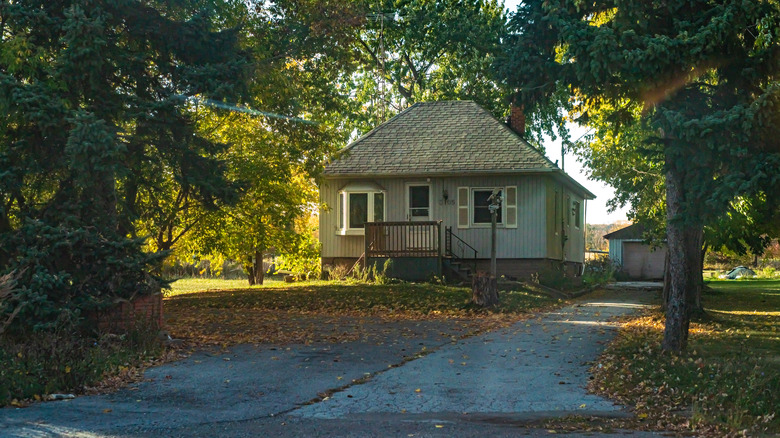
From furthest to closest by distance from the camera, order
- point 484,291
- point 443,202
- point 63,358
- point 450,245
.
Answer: point 443,202 → point 450,245 → point 484,291 → point 63,358

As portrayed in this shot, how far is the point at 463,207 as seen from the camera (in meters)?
27.9

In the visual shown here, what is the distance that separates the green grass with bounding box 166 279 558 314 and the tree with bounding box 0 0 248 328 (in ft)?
20.4

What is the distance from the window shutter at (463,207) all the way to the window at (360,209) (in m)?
2.61

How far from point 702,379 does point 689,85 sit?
14.4 ft

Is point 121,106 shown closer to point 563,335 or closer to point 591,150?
point 563,335

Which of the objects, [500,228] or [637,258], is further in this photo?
[637,258]

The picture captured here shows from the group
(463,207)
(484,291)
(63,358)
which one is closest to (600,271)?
(463,207)

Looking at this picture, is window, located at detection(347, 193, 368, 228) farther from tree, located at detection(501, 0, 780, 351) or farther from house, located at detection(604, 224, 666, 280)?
house, located at detection(604, 224, 666, 280)

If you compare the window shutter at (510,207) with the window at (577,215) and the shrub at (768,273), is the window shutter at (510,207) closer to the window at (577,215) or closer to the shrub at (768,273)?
the window at (577,215)

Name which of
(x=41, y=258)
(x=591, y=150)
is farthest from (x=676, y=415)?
(x=591, y=150)

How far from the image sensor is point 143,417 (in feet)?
26.3

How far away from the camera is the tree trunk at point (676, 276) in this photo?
456 inches

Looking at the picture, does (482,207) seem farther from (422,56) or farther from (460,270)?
(422,56)

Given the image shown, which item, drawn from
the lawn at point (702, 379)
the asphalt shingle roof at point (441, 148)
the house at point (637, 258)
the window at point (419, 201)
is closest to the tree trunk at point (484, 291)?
the lawn at point (702, 379)
